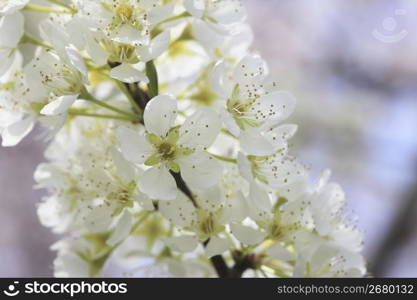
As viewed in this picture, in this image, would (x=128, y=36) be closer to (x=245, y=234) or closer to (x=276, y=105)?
(x=276, y=105)

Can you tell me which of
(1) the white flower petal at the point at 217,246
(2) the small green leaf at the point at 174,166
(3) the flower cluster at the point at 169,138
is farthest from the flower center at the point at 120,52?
(1) the white flower petal at the point at 217,246

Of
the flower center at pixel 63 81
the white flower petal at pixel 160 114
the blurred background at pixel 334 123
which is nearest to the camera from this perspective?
the white flower petal at pixel 160 114

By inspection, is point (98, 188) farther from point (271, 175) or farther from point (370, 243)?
point (370, 243)

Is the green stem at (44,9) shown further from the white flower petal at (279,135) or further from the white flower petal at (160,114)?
the white flower petal at (279,135)

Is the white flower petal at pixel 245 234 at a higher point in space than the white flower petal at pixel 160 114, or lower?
lower

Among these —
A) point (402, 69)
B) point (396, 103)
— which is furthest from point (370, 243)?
point (402, 69)

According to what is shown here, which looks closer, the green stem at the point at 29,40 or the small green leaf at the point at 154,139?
the small green leaf at the point at 154,139

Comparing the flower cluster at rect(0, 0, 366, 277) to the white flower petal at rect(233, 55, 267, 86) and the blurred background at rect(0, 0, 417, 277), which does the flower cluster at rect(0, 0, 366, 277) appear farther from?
the blurred background at rect(0, 0, 417, 277)
